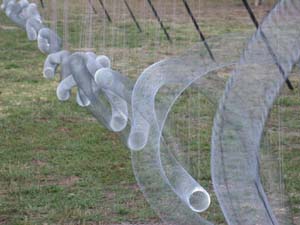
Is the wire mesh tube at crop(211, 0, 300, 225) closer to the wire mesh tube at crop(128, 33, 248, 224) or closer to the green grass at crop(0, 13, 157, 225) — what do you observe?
the wire mesh tube at crop(128, 33, 248, 224)

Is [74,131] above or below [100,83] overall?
below

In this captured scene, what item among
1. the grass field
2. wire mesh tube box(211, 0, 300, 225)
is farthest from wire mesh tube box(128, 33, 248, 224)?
the grass field

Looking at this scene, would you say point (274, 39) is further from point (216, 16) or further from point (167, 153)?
point (216, 16)

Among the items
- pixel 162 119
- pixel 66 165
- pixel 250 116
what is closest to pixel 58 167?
pixel 66 165

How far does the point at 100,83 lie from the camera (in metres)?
4.01

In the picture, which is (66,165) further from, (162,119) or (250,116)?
(250,116)

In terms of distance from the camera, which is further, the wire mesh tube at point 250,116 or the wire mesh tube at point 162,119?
the wire mesh tube at point 162,119

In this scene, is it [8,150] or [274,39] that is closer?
[274,39]

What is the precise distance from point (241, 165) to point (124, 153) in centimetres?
378

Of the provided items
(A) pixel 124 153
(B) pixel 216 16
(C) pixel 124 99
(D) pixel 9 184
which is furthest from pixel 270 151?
(B) pixel 216 16

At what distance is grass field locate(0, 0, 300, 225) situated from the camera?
510cm

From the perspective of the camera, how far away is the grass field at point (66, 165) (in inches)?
201

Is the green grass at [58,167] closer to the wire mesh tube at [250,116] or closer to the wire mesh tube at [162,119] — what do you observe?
the wire mesh tube at [162,119]

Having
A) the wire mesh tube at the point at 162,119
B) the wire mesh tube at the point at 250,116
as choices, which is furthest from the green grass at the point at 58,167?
the wire mesh tube at the point at 250,116
